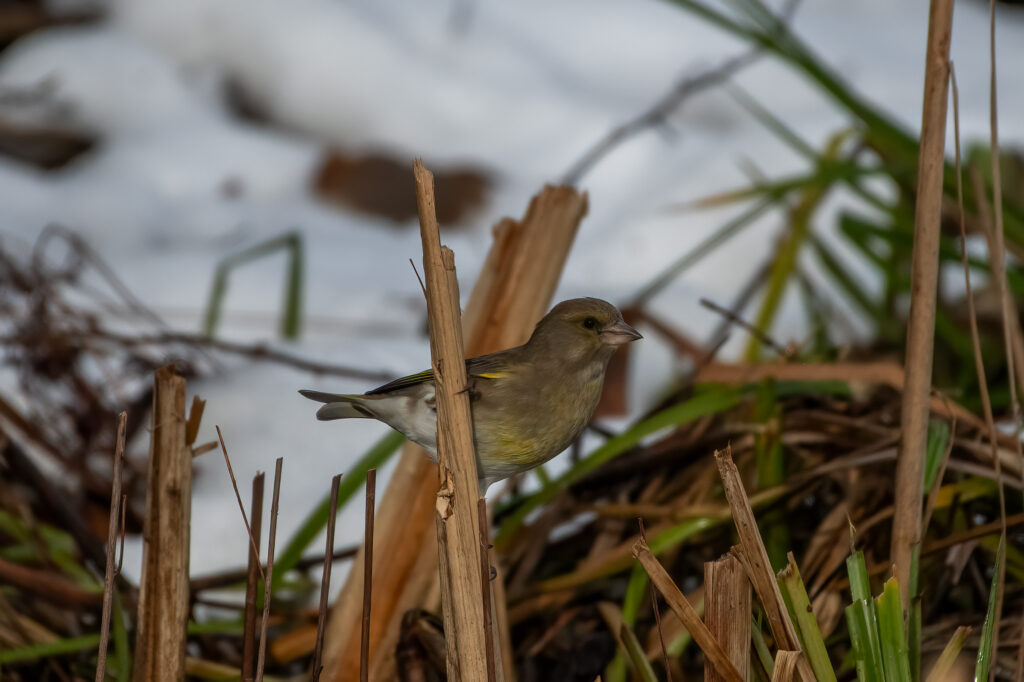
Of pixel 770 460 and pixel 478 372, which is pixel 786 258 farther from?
pixel 478 372

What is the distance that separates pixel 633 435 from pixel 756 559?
64 centimetres

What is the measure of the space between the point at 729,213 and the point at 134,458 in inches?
103

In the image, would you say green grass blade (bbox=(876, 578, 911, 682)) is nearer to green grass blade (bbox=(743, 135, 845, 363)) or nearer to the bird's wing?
the bird's wing

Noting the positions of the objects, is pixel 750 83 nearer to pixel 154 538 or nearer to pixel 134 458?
pixel 134 458

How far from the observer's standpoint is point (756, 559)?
50.7 inches

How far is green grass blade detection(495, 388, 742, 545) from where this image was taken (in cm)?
192

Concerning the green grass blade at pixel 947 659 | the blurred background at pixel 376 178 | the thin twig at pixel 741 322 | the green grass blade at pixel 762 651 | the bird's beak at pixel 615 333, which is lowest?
the green grass blade at pixel 947 659

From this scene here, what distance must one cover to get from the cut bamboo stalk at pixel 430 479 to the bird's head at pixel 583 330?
1.22 feet


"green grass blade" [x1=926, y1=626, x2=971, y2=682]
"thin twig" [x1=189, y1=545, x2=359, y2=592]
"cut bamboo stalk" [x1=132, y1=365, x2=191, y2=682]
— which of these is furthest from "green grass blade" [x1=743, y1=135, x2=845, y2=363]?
"cut bamboo stalk" [x1=132, y1=365, x2=191, y2=682]

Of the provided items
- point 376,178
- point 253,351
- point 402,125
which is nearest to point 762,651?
point 253,351

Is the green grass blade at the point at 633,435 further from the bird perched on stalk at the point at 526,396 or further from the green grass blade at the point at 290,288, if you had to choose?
the green grass blade at the point at 290,288

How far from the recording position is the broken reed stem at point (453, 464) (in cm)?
119

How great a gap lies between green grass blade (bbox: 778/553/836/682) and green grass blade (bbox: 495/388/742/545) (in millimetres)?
582

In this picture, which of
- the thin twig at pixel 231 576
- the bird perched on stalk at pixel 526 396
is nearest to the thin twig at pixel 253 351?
the thin twig at pixel 231 576
